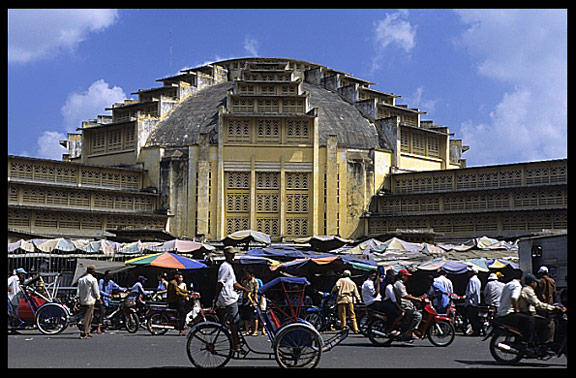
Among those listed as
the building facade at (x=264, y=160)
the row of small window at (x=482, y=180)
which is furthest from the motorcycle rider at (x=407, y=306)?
the building facade at (x=264, y=160)

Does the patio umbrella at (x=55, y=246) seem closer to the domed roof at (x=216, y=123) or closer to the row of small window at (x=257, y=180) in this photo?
the row of small window at (x=257, y=180)

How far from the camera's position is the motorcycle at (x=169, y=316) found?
19.8m

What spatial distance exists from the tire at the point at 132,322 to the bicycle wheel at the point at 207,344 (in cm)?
866

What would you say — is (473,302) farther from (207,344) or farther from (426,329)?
(207,344)

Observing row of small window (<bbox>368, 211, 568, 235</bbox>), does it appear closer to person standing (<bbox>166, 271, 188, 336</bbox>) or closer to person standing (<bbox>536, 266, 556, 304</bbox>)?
person standing (<bbox>536, 266, 556, 304</bbox>)

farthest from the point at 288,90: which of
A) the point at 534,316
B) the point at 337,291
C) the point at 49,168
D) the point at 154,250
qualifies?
the point at 534,316

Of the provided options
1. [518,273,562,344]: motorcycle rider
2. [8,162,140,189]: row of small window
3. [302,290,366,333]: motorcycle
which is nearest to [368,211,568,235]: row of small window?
[8,162,140,189]: row of small window

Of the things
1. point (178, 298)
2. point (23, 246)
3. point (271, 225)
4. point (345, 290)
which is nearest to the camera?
point (345, 290)

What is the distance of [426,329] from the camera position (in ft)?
56.2

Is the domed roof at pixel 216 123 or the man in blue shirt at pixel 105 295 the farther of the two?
the domed roof at pixel 216 123

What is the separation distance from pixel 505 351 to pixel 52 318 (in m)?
11.3

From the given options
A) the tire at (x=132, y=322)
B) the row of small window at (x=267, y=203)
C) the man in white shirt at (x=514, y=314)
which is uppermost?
the row of small window at (x=267, y=203)

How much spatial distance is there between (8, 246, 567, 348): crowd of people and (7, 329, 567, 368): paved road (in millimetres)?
668


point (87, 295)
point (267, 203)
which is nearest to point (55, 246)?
point (87, 295)
